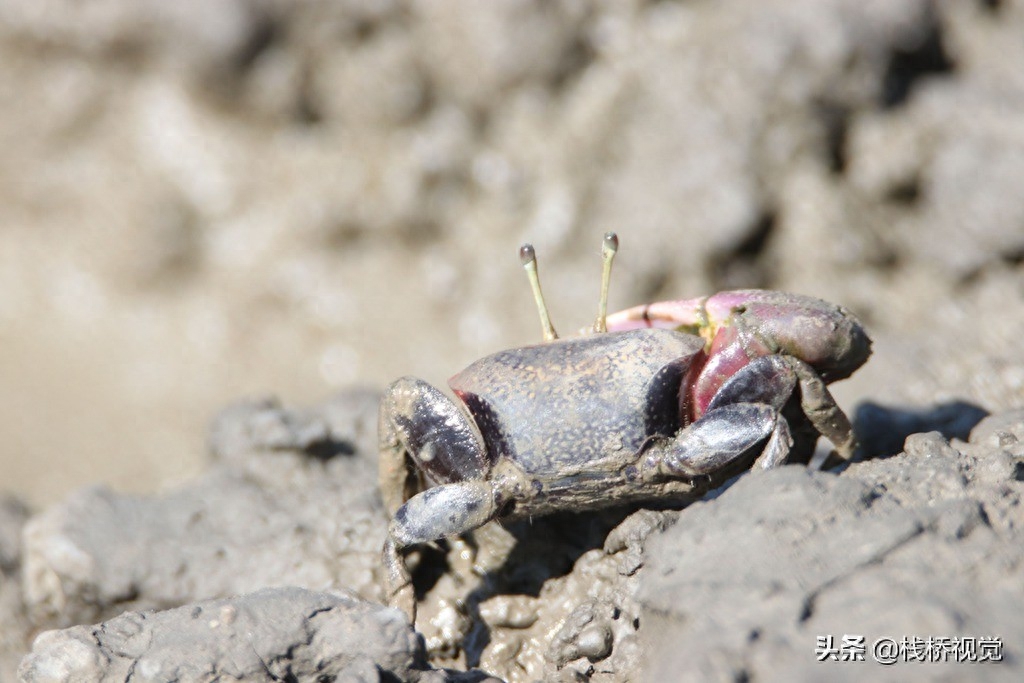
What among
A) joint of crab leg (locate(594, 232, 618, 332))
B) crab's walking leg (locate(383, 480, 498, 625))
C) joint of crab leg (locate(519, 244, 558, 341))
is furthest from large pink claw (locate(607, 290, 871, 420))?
crab's walking leg (locate(383, 480, 498, 625))

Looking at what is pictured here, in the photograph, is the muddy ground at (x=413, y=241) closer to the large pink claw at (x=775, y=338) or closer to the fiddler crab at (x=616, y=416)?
the fiddler crab at (x=616, y=416)

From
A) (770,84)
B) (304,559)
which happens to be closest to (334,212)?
(770,84)

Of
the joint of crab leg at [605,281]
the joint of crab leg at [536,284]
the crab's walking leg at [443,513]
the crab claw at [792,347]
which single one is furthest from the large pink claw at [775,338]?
the crab's walking leg at [443,513]

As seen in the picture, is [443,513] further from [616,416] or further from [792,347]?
[792,347]

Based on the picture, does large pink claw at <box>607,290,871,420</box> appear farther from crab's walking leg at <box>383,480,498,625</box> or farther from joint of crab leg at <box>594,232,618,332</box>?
crab's walking leg at <box>383,480,498,625</box>

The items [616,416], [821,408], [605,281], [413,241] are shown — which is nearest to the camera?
[616,416]

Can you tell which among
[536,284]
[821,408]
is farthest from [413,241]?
[821,408]
